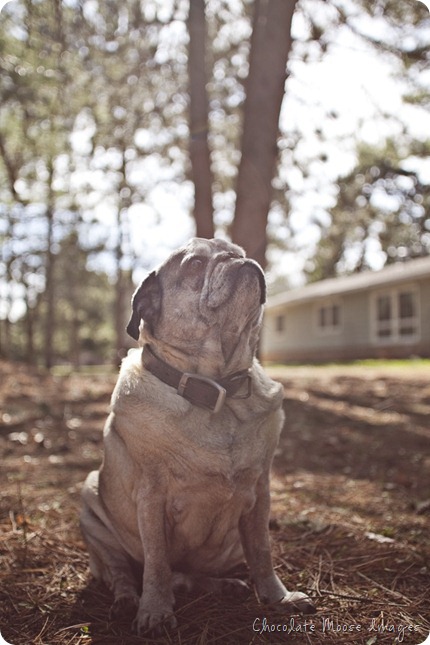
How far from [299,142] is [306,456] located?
4.67 meters

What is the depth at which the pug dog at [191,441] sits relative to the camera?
238cm

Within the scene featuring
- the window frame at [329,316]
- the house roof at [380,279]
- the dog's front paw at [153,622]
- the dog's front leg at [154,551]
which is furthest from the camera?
the window frame at [329,316]

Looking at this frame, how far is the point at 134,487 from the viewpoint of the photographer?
2.55 meters

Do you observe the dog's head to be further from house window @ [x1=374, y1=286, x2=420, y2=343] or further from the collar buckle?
house window @ [x1=374, y1=286, x2=420, y2=343]

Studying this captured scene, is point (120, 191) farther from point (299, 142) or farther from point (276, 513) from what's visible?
point (276, 513)

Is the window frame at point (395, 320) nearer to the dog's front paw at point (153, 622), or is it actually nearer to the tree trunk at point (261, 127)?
the tree trunk at point (261, 127)

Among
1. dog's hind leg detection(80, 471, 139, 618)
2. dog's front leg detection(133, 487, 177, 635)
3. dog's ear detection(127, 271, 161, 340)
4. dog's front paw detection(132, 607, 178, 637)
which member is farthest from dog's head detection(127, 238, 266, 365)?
dog's front paw detection(132, 607, 178, 637)

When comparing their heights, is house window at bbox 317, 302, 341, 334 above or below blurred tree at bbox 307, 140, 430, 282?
below

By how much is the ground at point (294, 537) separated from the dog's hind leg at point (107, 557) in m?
0.08

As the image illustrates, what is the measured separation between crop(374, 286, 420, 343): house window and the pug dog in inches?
833

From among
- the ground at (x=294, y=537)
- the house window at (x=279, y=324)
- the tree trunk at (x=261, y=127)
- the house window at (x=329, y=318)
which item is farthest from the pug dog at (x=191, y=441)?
the house window at (x=279, y=324)

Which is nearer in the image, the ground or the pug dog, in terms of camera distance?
the ground

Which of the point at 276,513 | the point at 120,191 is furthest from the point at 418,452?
the point at 120,191

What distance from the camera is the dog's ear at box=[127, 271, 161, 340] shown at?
8.45ft
